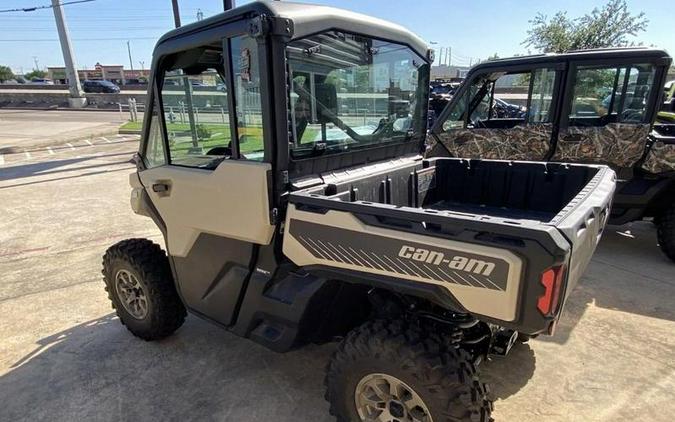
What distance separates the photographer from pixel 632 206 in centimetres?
472

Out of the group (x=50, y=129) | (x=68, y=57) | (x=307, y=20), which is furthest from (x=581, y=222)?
(x=68, y=57)

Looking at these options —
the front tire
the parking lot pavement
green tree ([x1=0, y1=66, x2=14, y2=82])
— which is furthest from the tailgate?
green tree ([x1=0, y1=66, x2=14, y2=82])

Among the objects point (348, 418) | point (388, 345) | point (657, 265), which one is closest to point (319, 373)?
point (348, 418)

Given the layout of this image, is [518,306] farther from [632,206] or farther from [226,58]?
[632,206]

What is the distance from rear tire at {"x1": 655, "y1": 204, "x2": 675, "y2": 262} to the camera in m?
4.51

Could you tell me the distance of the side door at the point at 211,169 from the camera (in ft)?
7.55

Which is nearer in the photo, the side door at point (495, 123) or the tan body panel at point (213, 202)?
the tan body panel at point (213, 202)

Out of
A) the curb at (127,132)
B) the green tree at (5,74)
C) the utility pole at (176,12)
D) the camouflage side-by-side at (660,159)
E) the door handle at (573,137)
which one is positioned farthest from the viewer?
the green tree at (5,74)

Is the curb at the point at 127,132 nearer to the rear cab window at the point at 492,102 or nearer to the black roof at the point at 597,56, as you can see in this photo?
the rear cab window at the point at 492,102

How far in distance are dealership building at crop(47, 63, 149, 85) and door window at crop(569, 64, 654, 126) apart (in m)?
63.9

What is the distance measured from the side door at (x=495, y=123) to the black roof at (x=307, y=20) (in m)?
3.07

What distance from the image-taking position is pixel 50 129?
738 inches

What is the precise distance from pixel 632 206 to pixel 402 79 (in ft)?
11.1

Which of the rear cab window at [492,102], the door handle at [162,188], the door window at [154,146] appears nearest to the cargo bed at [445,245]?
the door handle at [162,188]
